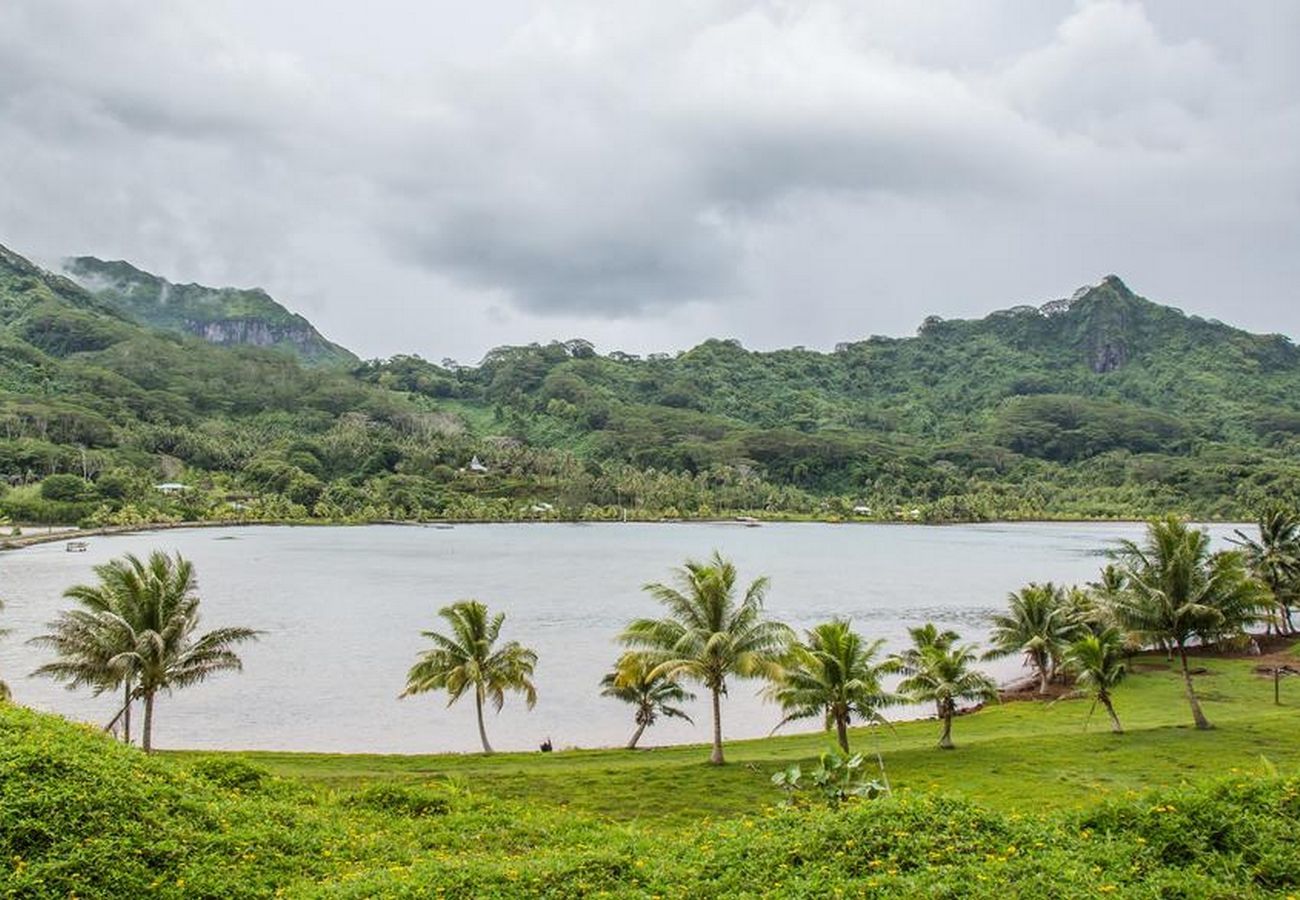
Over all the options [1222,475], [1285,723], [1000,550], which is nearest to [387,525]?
[1000,550]

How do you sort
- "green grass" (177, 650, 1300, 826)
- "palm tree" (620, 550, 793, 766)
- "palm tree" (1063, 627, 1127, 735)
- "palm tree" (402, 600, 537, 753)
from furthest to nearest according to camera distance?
"palm tree" (402, 600, 537, 753), "palm tree" (1063, 627, 1127, 735), "palm tree" (620, 550, 793, 766), "green grass" (177, 650, 1300, 826)

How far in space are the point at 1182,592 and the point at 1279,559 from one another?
3284cm

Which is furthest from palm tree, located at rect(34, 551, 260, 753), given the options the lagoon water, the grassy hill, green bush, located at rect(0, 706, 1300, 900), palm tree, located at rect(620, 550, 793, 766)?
palm tree, located at rect(620, 550, 793, 766)

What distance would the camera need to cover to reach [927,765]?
2605 cm

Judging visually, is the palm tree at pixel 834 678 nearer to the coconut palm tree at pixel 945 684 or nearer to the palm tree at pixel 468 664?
the coconut palm tree at pixel 945 684

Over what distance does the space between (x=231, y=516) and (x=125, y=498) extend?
18940 mm

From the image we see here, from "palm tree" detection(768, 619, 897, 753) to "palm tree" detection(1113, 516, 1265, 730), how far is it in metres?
10.8

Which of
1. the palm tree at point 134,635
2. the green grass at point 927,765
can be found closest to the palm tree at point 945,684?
the green grass at point 927,765

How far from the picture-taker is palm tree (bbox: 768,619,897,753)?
2597cm

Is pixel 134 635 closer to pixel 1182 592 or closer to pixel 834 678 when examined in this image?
pixel 834 678

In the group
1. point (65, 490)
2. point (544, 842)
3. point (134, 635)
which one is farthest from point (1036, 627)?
point (65, 490)

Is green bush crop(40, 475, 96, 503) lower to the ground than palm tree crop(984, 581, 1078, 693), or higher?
higher

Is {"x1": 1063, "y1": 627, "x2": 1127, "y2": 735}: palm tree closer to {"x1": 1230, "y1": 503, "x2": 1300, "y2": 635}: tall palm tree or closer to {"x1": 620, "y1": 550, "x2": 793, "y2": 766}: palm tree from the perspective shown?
{"x1": 620, "y1": 550, "x2": 793, "y2": 766}: palm tree

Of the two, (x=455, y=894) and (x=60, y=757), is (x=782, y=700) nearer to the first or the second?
(x=455, y=894)
